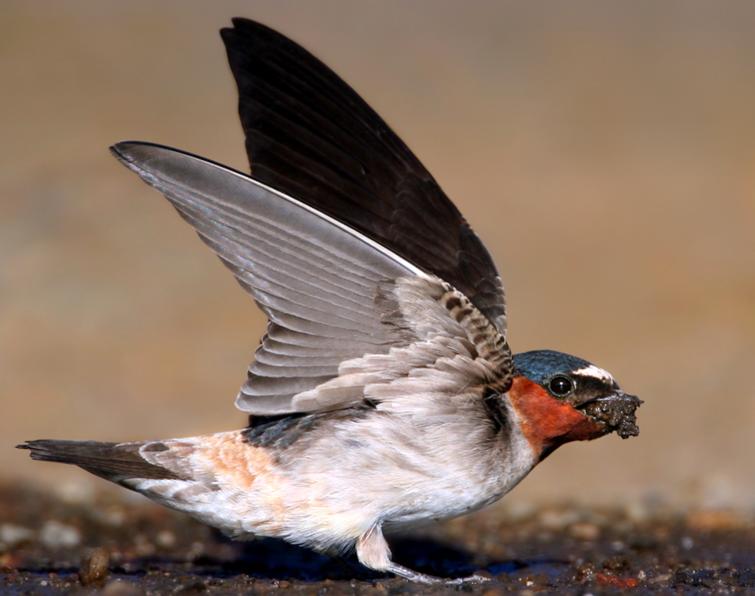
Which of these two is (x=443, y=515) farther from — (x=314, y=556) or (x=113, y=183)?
(x=113, y=183)

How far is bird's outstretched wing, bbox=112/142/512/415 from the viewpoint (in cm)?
648

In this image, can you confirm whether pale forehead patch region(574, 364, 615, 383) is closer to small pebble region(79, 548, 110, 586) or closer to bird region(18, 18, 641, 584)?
bird region(18, 18, 641, 584)

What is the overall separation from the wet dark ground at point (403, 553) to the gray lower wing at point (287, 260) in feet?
4.48

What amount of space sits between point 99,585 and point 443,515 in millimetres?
2002

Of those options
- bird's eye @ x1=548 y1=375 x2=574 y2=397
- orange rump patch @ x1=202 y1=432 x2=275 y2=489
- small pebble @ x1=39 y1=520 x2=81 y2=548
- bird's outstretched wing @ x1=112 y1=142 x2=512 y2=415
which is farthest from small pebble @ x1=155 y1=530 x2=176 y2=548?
bird's eye @ x1=548 y1=375 x2=574 y2=397

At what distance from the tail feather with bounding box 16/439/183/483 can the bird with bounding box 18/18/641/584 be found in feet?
0.04

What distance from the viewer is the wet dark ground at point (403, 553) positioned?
305 inches

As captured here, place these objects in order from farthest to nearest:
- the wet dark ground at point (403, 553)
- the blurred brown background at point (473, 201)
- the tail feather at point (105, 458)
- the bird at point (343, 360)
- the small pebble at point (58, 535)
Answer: the blurred brown background at point (473, 201) → the small pebble at point (58, 535) → the wet dark ground at point (403, 553) → the tail feather at point (105, 458) → the bird at point (343, 360)

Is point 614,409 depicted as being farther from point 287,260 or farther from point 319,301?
point 287,260

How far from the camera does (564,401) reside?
7.60 metres

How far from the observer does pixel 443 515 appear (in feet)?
24.3

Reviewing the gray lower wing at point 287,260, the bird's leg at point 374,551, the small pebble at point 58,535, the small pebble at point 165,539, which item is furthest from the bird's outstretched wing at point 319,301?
the small pebble at point 58,535

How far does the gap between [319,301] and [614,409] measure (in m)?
1.90

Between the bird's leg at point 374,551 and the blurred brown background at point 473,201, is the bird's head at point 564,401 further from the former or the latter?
the blurred brown background at point 473,201
